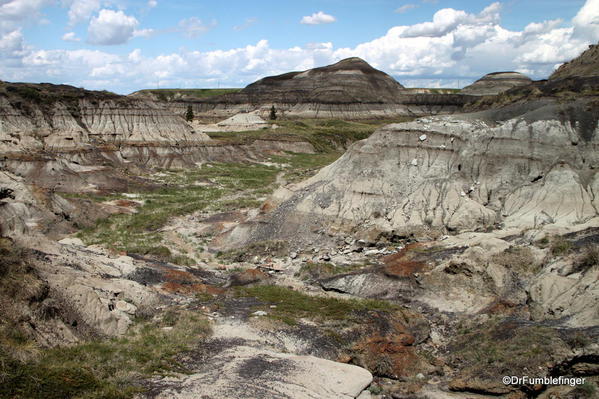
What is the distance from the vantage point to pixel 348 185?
3138 centimetres

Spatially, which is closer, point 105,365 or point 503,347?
point 105,365

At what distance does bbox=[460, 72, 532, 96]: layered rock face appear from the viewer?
137 meters

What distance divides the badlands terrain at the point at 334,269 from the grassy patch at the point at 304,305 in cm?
14

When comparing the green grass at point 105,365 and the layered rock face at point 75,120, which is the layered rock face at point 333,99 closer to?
the layered rock face at point 75,120

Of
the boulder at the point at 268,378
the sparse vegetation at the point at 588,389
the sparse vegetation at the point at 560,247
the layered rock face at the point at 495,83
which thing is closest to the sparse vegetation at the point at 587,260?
the sparse vegetation at the point at 560,247

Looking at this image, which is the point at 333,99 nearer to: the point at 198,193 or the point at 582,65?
the point at 582,65

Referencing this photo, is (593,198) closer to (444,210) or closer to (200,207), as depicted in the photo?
(444,210)

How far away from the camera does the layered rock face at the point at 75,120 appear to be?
58688 mm

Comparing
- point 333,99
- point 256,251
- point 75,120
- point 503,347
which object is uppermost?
point 333,99

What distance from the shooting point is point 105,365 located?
469 inches

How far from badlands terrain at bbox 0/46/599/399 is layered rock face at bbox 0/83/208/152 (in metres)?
1.71

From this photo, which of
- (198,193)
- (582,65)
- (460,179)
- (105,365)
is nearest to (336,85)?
(582,65)

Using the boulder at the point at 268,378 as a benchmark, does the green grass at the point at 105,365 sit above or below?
above

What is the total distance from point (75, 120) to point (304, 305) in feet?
187
